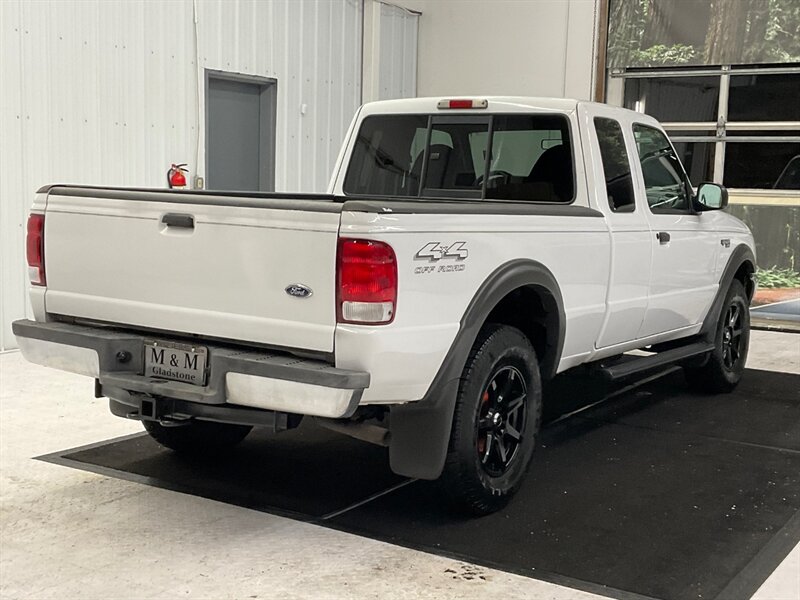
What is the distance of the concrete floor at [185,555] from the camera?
3.32 m

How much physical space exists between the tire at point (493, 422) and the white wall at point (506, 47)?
27.4 ft

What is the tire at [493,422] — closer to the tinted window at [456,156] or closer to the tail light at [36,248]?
the tinted window at [456,156]

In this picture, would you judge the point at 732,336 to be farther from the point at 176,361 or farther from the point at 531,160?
the point at 176,361

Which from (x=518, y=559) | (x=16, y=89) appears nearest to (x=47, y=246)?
(x=518, y=559)

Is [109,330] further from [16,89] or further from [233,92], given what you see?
[233,92]

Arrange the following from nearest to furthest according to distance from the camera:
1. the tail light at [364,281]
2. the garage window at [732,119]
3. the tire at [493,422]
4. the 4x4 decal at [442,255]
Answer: the tail light at [364,281], the 4x4 decal at [442,255], the tire at [493,422], the garage window at [732,119]

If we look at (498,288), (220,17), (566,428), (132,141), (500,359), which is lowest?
(566,428)

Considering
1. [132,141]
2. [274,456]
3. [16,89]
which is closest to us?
[274,456]

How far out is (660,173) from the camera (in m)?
5.71

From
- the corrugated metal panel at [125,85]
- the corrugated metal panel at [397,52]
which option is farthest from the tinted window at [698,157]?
the corrugated metal panel at [125,85]

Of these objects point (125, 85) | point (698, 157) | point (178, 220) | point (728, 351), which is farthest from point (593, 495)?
point (698, 157)

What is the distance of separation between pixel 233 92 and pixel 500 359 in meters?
6.66

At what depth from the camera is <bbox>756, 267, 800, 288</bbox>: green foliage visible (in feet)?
36.3

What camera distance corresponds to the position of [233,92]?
9852 millimetres
